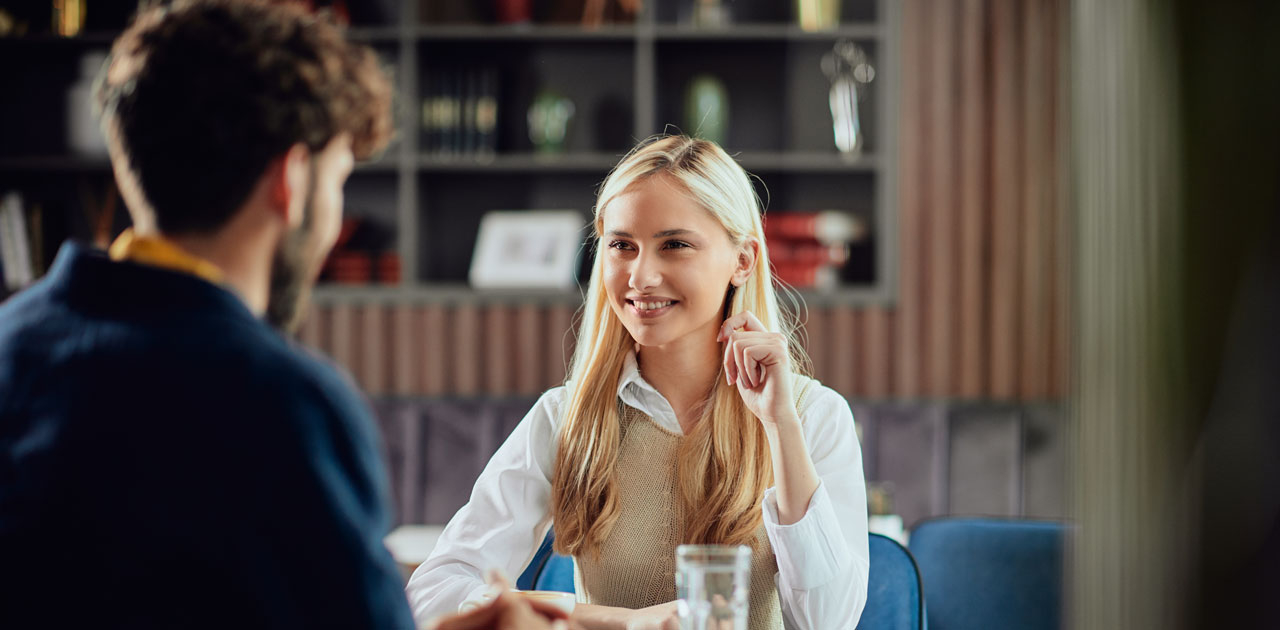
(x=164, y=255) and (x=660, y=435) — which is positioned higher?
(x=164, y=255)

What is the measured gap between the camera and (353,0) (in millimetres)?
4184

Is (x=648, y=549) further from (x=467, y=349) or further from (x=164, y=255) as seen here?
(x=467, y=349)

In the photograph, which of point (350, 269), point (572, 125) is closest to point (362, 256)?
point (350, 269)

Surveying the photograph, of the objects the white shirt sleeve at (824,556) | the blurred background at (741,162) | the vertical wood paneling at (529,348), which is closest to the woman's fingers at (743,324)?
the white shirt sleeve at (824,556)

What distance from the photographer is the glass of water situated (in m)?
1.06

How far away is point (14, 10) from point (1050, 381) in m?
3.94

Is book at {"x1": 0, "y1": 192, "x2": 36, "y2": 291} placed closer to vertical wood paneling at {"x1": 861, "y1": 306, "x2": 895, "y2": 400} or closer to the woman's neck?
vertical wood paneling at {"x1": 861, "y1": 306, "x2": 895, "y2": 400}

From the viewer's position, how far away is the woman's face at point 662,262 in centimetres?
167

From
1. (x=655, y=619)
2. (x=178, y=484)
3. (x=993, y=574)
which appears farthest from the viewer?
(x=993, y=574)

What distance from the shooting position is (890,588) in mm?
1713

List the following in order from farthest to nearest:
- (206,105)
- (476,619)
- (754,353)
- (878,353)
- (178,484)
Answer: (878,353) → (754,353) → (476,619) → (206,105) → (178,484)

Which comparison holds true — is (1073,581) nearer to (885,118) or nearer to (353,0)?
(885,118)

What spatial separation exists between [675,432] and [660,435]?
0.08 ft

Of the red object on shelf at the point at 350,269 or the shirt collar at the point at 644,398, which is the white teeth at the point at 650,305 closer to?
the shirt collar at the point at 644,398
